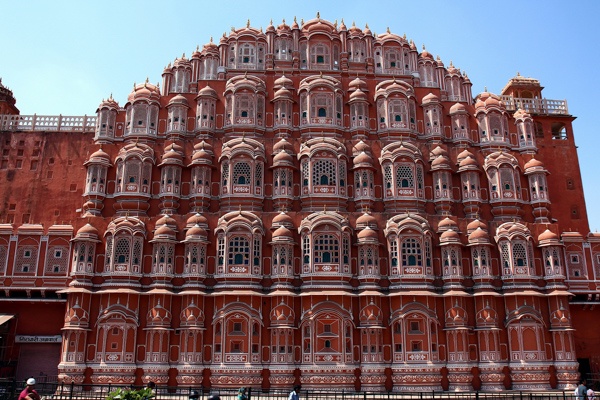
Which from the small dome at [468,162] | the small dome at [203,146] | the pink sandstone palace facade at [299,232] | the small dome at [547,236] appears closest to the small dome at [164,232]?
the pink sandstone palace facade at [299,232]

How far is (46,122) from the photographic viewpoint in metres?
40.2

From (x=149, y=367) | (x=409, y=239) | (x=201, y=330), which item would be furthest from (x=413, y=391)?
A: (x=149, y=367)

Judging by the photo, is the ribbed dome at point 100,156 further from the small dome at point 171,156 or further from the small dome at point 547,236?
the small dome at point 547,236

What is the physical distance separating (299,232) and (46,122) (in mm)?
21619

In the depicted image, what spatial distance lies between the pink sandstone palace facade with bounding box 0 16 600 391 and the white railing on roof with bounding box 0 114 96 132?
7.2 inches

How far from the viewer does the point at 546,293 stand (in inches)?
1275

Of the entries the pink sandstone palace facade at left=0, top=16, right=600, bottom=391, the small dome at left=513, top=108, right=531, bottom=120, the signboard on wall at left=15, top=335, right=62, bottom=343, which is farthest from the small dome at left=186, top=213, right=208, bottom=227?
the small dome at left=513, top=108, right=531, bottom=120

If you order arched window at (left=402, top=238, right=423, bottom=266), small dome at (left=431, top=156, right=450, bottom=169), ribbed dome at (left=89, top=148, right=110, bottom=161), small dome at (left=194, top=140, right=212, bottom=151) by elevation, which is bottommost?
arched window at (left=402, top=238, right=423, bottom=266)

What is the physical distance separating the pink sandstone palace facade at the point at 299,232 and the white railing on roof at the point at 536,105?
3267 millimetres

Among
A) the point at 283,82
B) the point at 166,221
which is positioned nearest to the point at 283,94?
the point at 283,82

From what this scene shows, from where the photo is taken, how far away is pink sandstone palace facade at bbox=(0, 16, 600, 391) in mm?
30406

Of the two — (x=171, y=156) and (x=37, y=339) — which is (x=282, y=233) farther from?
(x=37, y=339)

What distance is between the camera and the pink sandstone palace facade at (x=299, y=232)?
30.4 m

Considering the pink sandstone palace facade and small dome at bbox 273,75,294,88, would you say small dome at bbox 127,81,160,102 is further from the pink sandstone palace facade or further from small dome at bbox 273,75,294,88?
small dome at bbox 273,75,294,88
